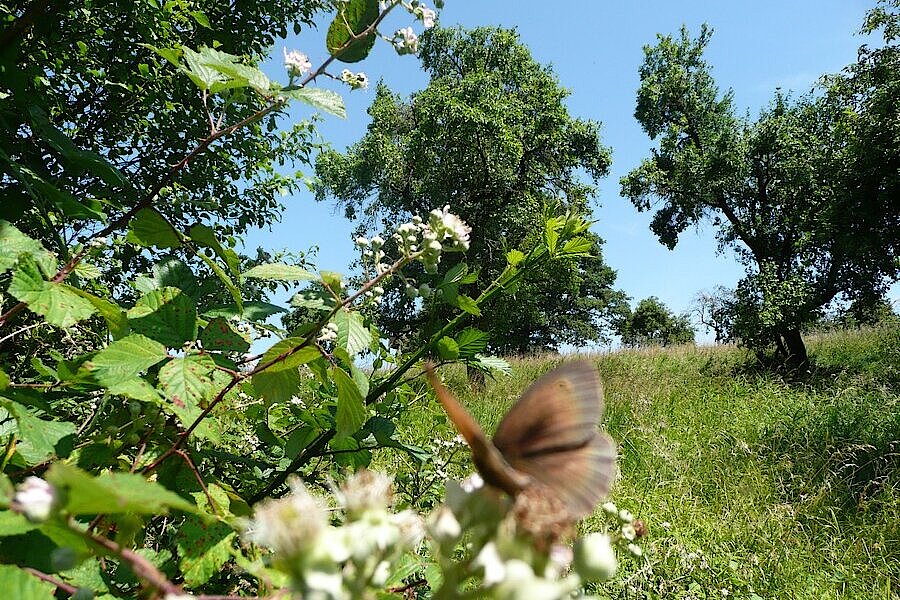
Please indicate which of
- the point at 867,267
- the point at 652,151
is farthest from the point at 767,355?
the point at 652,151

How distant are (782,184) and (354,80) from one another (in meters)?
15.1

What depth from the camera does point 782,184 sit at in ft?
44.3

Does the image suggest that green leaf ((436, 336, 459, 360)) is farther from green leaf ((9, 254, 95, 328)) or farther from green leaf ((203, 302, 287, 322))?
green leaf ((9, 254, 95, 328))

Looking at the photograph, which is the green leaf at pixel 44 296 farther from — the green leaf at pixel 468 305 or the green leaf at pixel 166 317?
the green leaf at pixel 468 305

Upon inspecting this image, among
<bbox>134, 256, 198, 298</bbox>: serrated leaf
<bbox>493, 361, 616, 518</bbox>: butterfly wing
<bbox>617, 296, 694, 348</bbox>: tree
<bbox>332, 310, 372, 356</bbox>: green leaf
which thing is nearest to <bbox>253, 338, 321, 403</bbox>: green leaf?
<bbox>332, 310, 372, 356</bbox>: green leaf

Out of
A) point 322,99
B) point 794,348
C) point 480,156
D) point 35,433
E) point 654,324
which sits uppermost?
point 654,324

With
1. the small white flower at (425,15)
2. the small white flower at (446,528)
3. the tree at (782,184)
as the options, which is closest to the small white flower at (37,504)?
the small white flower at (446,528)

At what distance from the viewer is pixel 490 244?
615 inches

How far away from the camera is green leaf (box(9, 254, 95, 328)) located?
768 millimetres

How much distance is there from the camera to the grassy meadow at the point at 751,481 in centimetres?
322

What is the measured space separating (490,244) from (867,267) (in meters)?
8.80

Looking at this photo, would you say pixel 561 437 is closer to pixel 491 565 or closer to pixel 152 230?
pixel 491 565

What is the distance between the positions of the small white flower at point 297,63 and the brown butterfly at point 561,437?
0.74 m

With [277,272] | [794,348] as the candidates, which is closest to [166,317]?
[277,272]
